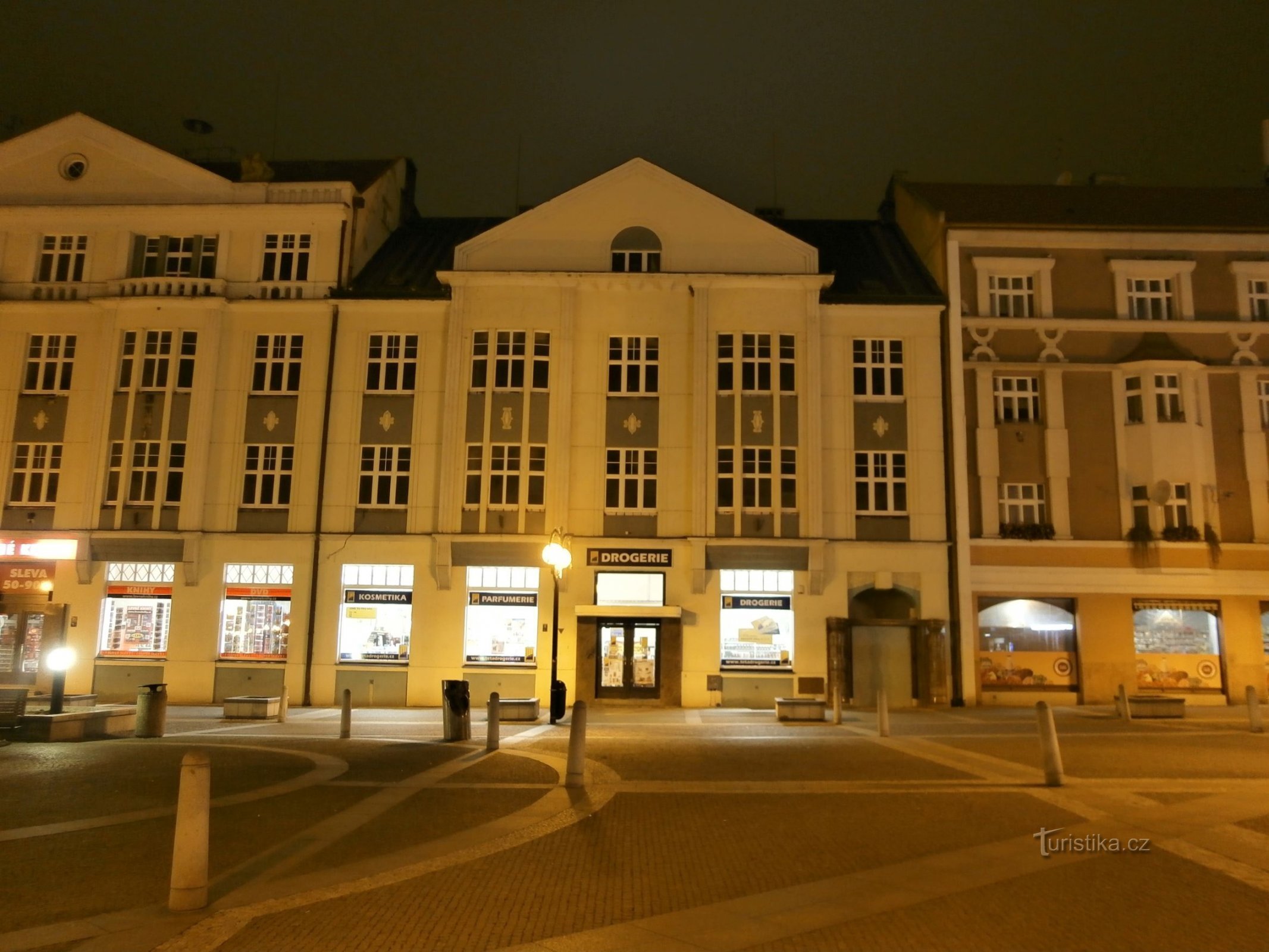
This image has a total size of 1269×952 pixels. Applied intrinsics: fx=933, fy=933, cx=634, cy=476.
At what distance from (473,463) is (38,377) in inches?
587

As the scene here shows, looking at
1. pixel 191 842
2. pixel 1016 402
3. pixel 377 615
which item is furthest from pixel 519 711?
pixel 1016 402

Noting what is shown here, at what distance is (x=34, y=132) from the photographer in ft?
105

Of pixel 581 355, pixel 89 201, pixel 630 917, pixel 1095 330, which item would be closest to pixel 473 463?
pixel 581 355

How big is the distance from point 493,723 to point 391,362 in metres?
16.2

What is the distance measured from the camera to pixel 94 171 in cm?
3191

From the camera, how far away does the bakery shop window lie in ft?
95.2

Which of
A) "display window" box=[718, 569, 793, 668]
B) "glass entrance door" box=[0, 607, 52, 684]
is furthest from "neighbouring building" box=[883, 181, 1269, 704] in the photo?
"glass entrance door" box=[0, 607, 52, 684]

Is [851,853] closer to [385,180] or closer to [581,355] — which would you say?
[581,355]

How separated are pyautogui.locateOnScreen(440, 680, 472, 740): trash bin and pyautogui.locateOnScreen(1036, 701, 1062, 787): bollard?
1068cm

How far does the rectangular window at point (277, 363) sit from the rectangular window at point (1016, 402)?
Answer: 74.2 feet

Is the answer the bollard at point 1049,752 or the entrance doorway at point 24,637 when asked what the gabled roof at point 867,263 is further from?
Result: the entrance doorway at point 24,637

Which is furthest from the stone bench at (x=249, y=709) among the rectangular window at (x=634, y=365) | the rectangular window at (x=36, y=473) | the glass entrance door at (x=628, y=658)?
the rectangular window at (x=634, y=365)

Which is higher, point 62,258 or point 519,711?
point 62,258

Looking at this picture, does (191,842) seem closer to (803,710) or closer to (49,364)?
(803,710)
